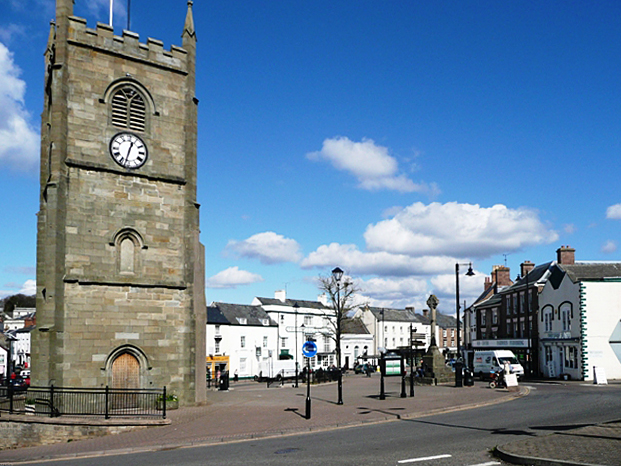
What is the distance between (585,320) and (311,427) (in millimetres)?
33407

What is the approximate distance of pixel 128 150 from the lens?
2669cm

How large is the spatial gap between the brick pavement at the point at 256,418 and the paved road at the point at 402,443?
80cm

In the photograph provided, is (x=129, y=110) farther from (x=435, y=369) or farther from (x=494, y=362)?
(x=494, y=362)

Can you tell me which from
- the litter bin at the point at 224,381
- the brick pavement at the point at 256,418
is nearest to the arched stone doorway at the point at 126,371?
the brick pavement at the point at 256,418

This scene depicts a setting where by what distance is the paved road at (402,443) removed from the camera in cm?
1311

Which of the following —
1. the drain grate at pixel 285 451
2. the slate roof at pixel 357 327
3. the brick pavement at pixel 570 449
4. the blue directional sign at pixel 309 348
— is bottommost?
the slate roof at pixel 357 327

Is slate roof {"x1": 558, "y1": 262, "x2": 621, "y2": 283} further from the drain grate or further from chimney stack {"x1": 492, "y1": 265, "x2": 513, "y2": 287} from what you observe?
the drain grate

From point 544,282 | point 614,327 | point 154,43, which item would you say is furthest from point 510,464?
point 544,282

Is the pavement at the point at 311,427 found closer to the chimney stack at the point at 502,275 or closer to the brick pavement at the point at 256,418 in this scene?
the brick pavement at the point at 256,418

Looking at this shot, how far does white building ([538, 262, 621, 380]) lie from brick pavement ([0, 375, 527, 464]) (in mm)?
17510

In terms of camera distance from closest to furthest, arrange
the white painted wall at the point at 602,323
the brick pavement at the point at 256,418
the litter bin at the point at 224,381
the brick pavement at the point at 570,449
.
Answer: the brick pavement at the point at 570,449
the brick pavement at the point at 256,418
the litter bin at the point at 224,381
the white painted wall at the point at 602,323

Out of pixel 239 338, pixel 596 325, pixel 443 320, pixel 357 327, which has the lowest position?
pixel 239 338

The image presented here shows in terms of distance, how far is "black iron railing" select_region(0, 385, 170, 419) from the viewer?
22.7m

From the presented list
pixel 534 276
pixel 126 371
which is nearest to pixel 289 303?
pixel 534 276
